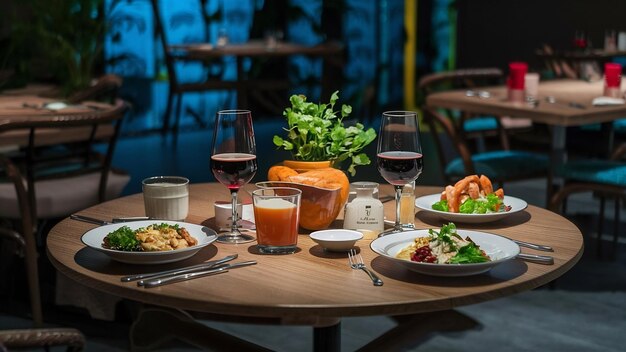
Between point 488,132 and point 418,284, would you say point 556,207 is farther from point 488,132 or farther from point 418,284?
point 418,284

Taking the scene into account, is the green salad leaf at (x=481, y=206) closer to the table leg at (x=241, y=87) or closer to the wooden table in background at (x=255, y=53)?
the wooden table in background at (x=255, y=53)

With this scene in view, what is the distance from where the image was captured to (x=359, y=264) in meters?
1.78

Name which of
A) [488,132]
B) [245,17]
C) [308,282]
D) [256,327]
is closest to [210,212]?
[308,282]

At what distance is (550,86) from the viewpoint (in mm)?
5094

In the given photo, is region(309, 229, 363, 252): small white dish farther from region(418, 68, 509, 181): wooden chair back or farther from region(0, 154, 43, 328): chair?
region(418, 68, 509, 181): wooden chair back

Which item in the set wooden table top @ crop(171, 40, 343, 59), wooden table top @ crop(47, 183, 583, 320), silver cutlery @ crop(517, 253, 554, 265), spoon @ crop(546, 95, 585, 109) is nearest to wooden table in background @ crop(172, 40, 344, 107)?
wooden table top @ crop(171, 40, 343, 59)


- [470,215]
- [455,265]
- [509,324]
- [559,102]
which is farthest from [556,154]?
[455,265]

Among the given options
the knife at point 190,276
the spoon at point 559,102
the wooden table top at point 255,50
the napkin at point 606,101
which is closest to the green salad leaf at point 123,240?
the knife at point 190,276

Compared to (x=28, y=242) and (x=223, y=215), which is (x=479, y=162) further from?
(x=223, y=215)

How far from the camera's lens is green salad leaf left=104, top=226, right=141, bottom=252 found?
1.77 m

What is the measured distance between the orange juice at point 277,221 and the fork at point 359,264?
0.38 ft

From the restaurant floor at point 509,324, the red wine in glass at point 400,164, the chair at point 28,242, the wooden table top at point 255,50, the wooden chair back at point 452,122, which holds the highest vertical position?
the red wine in glass at point 400,164

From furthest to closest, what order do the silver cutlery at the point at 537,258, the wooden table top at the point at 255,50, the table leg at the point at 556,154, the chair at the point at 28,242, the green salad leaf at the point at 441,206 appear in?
the wooden table top at the point at 255,50 → the table leg at the point at 556,154 → the chair at the point at 28,242 → the green salad leaf at the point at 441,206 → the silver cutlery at the point at 537,258

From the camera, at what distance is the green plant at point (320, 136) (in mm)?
2092
